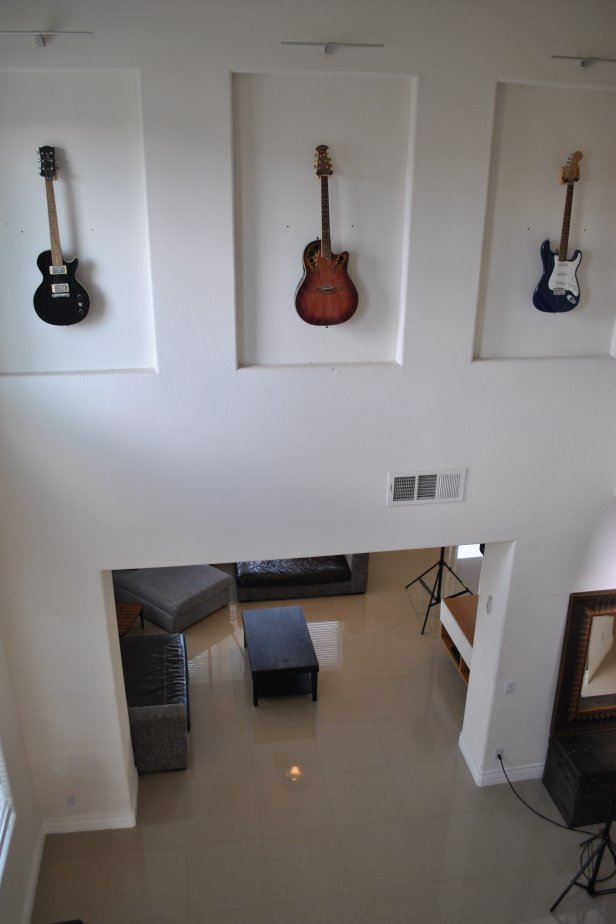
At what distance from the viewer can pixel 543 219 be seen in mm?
4547

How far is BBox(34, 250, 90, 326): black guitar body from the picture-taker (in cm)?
411

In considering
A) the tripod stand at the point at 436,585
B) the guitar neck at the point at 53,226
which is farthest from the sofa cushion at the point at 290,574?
the guitar neck at the point at 53,226

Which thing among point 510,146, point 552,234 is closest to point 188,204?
point 510,146

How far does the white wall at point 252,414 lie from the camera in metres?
3.92

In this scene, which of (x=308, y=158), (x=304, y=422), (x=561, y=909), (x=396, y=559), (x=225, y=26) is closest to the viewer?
(x=225, y=26)

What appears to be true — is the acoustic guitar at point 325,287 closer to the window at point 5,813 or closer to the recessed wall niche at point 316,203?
the recessed wall niche at point 316,203

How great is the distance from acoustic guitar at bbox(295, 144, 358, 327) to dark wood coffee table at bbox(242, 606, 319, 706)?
3.60m

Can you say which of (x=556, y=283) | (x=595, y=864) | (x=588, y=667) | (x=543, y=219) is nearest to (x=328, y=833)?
(x=595, y=864)

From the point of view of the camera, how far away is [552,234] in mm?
4586

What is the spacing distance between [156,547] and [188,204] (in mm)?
2129

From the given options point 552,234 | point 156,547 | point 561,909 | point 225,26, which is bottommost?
point 561,909

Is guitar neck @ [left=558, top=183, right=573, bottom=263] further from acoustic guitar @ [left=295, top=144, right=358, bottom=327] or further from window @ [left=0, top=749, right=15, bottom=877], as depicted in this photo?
window @ [left=0, top=749, right=15, bottom=877]

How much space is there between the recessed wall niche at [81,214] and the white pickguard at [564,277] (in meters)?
2.52

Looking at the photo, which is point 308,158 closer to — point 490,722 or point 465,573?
point 490,722
